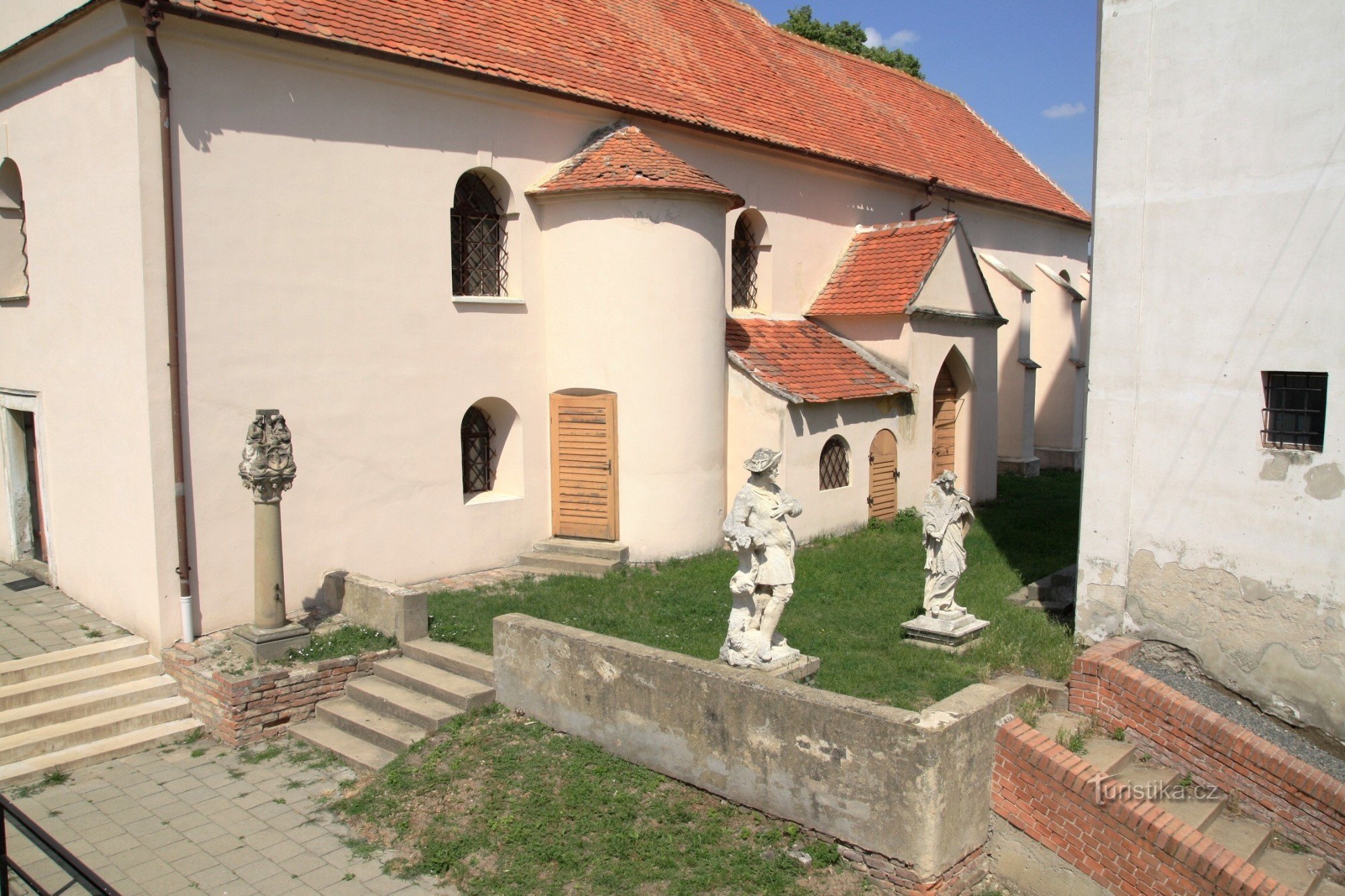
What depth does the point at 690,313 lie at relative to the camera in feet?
46.4

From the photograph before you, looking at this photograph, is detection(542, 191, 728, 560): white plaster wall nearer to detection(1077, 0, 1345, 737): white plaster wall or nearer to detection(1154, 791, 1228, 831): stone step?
detection(1077, 0, 1345, 737): white plaster wall

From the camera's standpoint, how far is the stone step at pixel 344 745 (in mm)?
8797

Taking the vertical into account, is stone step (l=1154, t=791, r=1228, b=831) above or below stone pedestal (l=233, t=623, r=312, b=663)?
below

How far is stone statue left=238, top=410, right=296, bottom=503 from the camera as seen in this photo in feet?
32.2

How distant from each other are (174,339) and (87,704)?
3.77 metres

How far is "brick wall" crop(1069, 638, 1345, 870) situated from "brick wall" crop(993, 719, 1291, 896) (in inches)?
57.3

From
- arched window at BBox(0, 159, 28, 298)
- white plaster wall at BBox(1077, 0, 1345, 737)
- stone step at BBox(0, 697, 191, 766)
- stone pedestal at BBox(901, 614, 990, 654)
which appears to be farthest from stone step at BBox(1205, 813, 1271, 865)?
arched window at BBox(0, 159, 28, 298)

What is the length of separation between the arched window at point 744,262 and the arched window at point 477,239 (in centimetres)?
483

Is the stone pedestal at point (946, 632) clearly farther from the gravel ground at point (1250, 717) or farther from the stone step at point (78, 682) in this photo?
the stone step at point (78, 682)

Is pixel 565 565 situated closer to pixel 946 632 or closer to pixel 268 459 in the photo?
pixel 268 459

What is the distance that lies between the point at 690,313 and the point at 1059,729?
7763mm

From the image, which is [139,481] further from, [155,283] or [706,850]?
[706,850]

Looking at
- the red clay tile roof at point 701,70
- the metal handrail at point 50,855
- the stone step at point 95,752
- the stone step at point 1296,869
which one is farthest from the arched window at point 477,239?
the stone step at point 1296,869

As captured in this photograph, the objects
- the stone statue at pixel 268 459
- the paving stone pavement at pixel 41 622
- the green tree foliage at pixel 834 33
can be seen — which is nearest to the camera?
the stone statue at pixel 268 459
